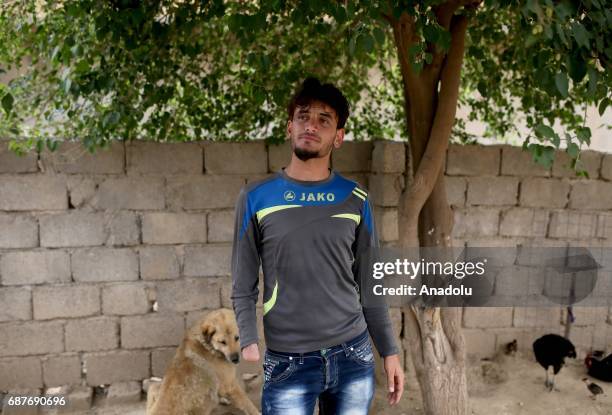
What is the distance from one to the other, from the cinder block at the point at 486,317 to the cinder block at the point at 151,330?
253 cm

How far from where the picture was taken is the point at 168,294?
3.93 metres

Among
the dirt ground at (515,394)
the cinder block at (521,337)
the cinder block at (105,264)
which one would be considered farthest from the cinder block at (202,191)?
the cinder block at (521,337)

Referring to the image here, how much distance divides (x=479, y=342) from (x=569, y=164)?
5.92 ft

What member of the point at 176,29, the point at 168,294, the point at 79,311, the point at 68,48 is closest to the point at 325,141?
the point at 68,48

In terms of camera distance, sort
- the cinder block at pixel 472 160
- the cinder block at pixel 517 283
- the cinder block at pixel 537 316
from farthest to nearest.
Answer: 1. the cinder block at pixel 537 316
2. the cinder block at pixel 517 283
3. the cinder block at pixel 472 160

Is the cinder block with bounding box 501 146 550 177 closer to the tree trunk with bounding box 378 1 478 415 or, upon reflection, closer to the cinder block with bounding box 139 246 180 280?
the tree trunk with bounding box 378 1 478 415

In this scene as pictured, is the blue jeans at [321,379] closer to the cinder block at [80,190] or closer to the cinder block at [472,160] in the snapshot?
the cinder block at [80,190]

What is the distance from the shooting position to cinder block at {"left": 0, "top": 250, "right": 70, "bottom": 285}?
12.0 ft

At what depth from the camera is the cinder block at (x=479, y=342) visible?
4492 mm

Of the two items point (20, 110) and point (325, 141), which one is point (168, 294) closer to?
point (20, 110)

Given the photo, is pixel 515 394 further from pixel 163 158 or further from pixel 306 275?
pixel 163 158

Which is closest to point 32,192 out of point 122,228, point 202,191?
point 122,228

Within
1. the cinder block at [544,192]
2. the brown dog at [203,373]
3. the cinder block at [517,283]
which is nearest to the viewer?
the brown dog at [203,373]

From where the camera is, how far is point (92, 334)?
12.7 ft
